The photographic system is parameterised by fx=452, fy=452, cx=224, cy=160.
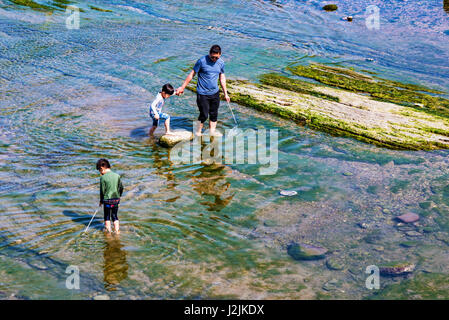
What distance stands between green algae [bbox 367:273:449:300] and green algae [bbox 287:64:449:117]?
8368 millimetres

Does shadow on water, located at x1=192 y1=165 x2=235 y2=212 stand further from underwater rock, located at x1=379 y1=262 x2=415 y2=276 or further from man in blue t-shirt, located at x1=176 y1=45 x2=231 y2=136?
underwater rock, located at x1=379 y1=262 x2=415 y2=276

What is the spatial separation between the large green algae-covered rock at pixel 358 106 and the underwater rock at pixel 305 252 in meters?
5.20

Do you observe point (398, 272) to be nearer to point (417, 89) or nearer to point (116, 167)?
point (116, 167)

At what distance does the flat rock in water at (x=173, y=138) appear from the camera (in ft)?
36.2

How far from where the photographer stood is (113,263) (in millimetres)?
6762

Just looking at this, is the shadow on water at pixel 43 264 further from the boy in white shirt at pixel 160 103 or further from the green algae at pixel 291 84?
the green algae at pixel 291 84

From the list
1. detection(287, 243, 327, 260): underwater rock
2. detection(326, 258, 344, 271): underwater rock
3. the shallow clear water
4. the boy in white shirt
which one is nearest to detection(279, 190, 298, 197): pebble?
the shallow clear water

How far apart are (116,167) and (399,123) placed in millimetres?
7908

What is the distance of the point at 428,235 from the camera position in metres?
7.69

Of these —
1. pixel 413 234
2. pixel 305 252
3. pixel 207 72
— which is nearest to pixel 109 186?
pixel 305 252

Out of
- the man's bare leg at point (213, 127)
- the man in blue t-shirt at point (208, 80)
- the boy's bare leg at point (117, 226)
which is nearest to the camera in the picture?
the boy's bare leg at point (117, 226)

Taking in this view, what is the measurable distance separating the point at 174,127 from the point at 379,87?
8114 millimetres

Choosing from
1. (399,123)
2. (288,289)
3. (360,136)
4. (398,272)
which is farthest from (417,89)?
(288,289)

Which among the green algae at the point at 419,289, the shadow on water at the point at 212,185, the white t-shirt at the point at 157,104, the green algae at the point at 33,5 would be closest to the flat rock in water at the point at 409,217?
the green algae at the point at 419,289
